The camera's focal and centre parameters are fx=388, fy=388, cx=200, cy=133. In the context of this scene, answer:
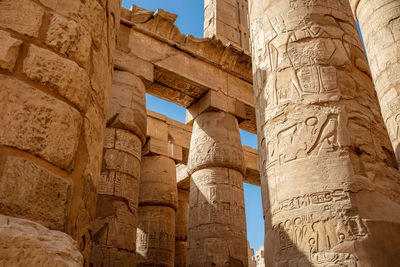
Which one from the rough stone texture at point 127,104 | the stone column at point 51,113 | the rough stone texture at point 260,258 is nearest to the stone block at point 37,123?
the stone column at point 51,113

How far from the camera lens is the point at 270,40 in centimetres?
530

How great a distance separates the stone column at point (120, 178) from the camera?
634cm

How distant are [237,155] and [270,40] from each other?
11.9ft

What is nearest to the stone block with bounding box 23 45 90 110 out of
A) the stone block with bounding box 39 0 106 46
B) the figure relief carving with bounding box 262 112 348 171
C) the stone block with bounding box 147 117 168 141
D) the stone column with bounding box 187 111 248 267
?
the stone block with bounding box 39 0 106 46

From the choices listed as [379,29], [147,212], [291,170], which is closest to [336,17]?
[379,29]

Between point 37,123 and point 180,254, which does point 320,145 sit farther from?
point 180,254

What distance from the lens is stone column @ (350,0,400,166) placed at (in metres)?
4.40

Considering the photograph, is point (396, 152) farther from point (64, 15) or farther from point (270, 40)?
point (64, 15)

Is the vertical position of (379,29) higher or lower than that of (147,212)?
higher

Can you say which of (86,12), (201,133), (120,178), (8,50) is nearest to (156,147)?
(201,133)

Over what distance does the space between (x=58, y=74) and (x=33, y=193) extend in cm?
57

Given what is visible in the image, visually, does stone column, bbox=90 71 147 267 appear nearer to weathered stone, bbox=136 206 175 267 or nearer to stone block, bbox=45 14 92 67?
weathered stone, bbox=136 206 175 267

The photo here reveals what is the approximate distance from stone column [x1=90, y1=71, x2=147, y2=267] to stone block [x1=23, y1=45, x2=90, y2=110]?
4.86m

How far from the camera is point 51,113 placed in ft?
5.32
